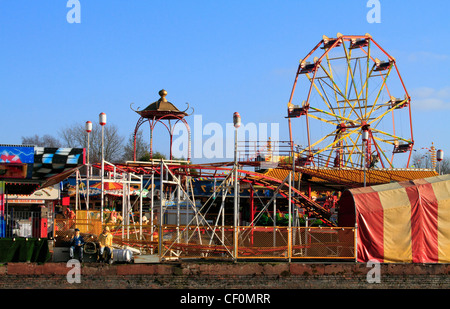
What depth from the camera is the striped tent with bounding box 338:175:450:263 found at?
72.3 ft

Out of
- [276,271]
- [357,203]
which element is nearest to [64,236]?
[276,271]

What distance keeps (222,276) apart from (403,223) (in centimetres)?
681

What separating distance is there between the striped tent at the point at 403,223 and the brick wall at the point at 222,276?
1253mm

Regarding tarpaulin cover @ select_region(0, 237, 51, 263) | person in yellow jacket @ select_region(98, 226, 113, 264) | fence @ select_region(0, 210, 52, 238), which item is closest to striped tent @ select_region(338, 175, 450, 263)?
person in yellow jacket @ select_region(98, 226, 113, 264)

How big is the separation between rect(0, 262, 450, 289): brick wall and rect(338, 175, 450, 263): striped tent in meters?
1.25

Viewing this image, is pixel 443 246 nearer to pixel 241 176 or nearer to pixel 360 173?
pixel 241 176

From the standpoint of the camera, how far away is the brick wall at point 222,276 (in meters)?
19.9

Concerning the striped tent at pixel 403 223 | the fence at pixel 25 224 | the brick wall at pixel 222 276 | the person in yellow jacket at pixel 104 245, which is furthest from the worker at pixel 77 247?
the striped tent at pixel 403 223

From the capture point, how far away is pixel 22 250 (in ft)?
70.4

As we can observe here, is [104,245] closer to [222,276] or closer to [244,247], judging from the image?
[222,276]

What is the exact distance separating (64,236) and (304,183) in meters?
19.1

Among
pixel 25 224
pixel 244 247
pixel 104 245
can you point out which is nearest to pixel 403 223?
pixel 244 247

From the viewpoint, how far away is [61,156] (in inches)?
1086

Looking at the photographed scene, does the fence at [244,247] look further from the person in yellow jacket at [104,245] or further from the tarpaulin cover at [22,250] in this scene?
the tarpaulin cover at [22,250]
